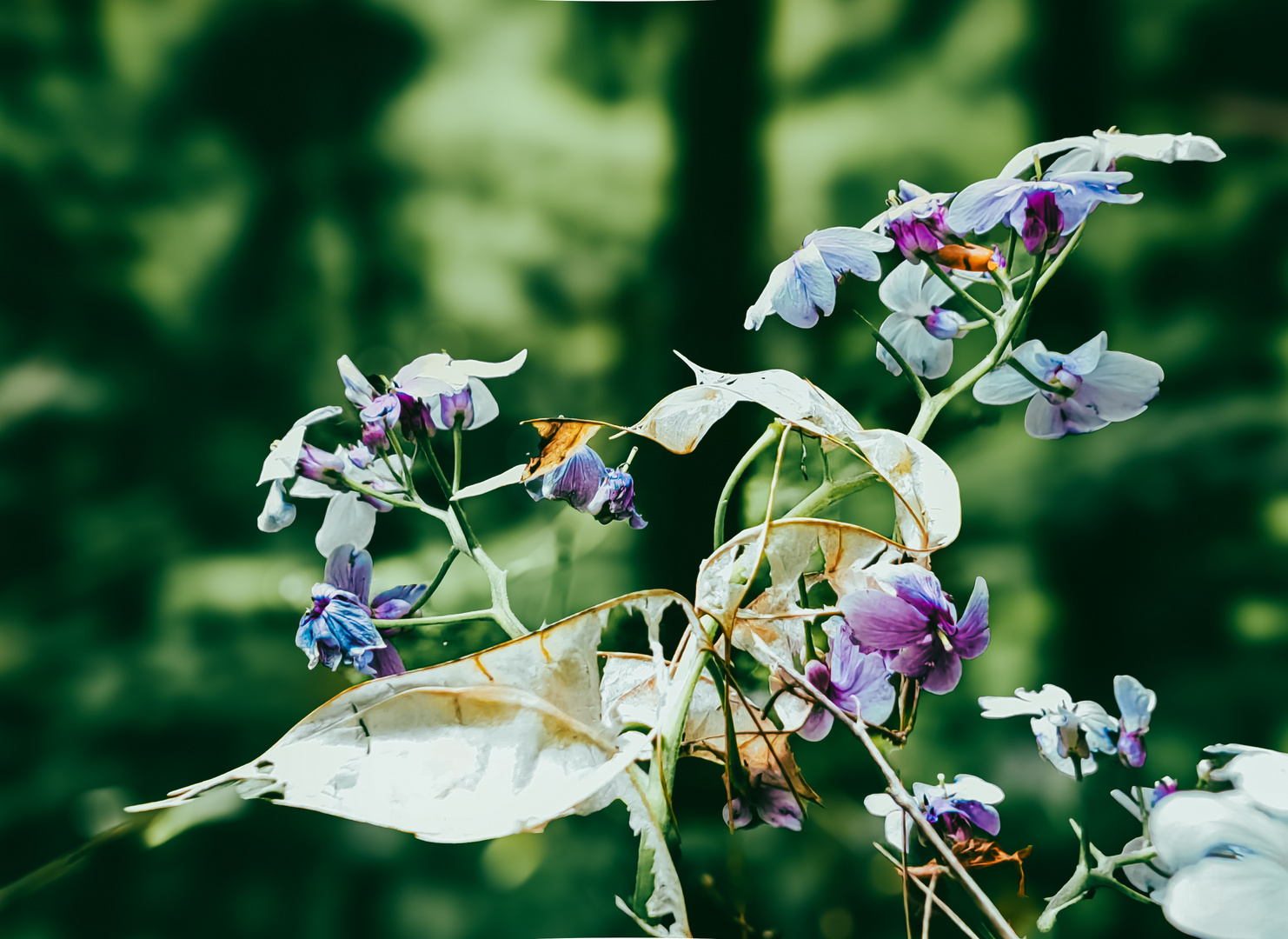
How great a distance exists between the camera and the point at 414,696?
0.31 metres

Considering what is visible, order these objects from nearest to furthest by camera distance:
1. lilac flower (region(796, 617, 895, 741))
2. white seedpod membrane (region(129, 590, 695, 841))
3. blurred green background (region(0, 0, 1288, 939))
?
white seedpod membrane (region(129, 590, 695, 841)), lilac flower (region(796, 617, 895, 741)), blurred green background (region(0, 0, 1288, 939))

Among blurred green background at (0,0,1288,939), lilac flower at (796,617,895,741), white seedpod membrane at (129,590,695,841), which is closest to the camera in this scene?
white seedpod membrane at (129,590,695,841)

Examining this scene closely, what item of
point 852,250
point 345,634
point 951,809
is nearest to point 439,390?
point 345,634

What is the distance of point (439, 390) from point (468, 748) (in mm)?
204

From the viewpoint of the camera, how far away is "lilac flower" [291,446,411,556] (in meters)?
0.44

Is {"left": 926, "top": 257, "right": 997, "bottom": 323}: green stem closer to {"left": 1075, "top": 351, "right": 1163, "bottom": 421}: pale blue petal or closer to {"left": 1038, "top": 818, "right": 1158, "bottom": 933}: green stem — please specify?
{"left": 1075, "top": 351, "right": 1163, "bottom": 421}: pale blue petal

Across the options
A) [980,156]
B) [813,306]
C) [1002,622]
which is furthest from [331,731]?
[980,156]

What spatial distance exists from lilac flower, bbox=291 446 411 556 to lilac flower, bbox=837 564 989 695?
269 mm

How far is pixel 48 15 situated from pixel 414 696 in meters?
0.64

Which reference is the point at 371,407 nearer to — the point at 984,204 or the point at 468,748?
the point at 468,748

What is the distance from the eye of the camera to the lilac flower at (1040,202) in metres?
0.37

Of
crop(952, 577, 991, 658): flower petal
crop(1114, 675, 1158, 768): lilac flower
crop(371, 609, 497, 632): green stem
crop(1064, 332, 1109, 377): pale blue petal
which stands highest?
crop(1064, 332, 1109, 377): pale blue petal

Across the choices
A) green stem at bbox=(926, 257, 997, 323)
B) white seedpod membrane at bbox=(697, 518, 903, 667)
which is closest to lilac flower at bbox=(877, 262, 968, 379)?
green stem at bbox=(926, 257, 997, 323)

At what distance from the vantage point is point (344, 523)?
0.48m
